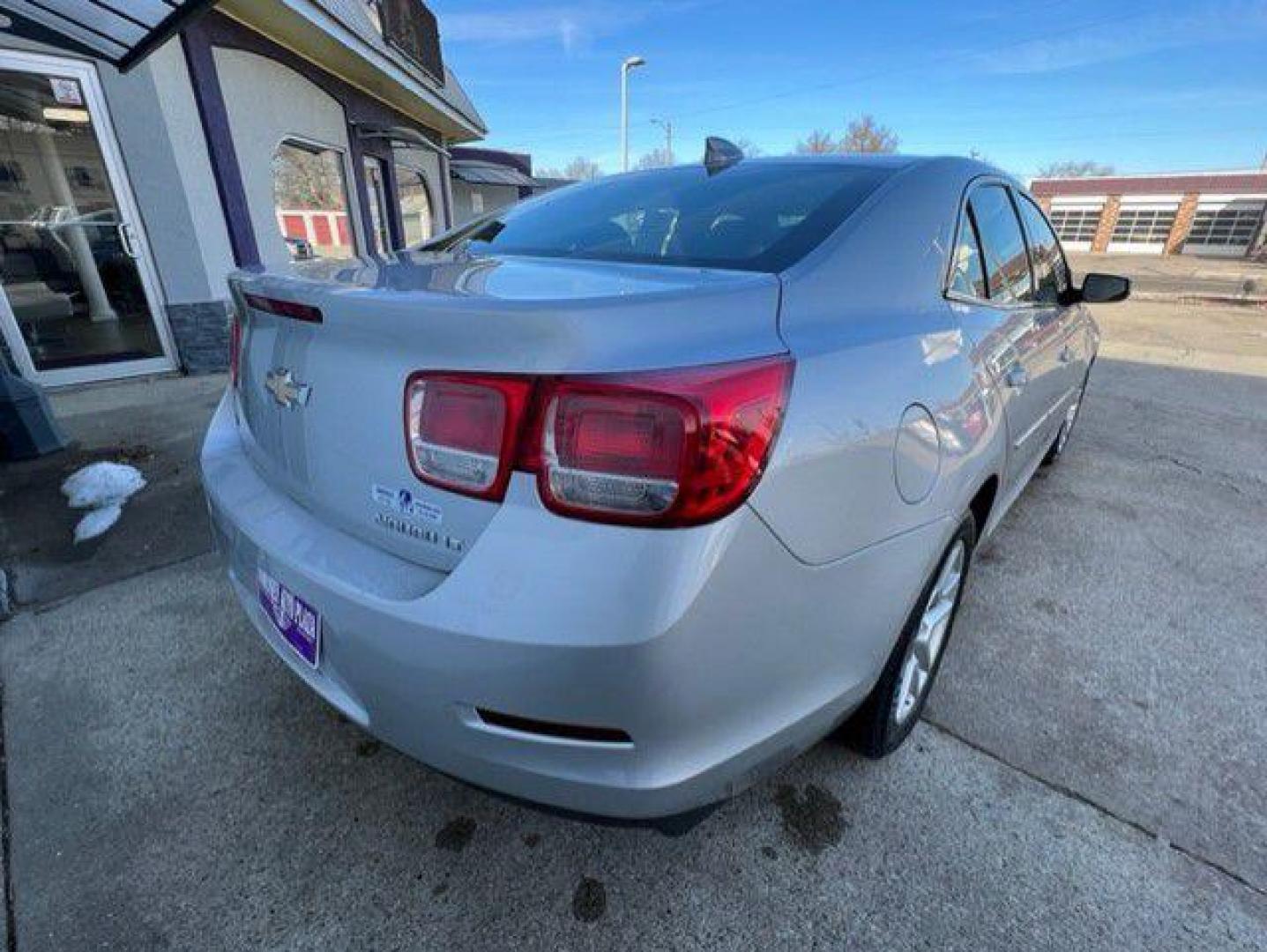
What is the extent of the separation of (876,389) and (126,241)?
6.50m

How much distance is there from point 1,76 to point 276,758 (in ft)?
19.9

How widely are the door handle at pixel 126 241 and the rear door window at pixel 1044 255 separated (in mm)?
6405

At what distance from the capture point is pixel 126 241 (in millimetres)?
5469

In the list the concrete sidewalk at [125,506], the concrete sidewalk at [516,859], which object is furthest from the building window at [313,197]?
the concrete sidewalk at [516,859]

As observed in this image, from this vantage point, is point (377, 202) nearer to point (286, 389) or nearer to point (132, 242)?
point (132, 242)

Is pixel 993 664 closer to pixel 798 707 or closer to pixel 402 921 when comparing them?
pixel 798 707

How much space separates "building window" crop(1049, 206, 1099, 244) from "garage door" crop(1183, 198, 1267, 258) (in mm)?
5082

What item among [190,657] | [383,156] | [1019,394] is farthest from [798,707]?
[383,156]

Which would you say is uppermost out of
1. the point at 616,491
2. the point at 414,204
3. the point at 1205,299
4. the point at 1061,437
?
the point at 414,204

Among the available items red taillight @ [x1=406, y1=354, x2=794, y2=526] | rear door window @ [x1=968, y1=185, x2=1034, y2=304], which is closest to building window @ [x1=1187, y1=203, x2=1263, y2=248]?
rear door window @ [x1=968, y1=185, x2=1034, y2=304]

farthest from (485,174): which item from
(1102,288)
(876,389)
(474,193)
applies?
(876,389)

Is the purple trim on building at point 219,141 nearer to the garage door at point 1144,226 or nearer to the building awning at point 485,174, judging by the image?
the building awning at point 485,174

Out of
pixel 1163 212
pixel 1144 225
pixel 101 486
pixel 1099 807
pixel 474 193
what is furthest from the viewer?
pixel 1144 225

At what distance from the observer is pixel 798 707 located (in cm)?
131
